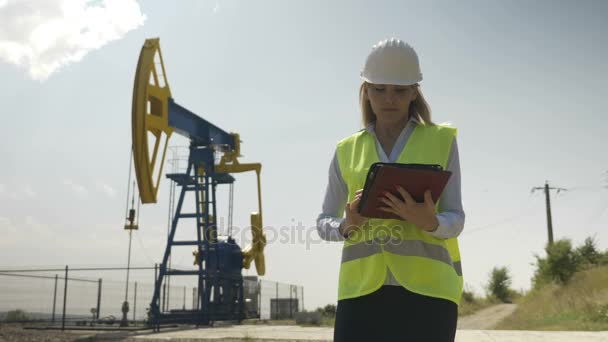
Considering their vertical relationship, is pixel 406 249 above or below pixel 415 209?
below

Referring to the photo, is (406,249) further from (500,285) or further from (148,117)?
(500,285)

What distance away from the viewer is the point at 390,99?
193 cm

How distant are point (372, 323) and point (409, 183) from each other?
0.44 metres

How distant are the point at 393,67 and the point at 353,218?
1.72ft

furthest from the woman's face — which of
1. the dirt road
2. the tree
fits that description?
the tree

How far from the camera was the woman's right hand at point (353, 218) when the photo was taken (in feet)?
5.84

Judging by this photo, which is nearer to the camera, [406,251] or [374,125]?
[406,251]

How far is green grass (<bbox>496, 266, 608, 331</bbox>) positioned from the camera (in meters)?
12.8

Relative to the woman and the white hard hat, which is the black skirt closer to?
the woman

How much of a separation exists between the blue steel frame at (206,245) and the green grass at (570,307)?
969 cm

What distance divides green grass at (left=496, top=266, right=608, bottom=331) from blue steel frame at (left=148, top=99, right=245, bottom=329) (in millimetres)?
9687

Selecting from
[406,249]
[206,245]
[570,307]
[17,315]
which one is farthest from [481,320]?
[406,249]

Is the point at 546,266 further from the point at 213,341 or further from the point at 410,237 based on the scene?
the point at 410,237

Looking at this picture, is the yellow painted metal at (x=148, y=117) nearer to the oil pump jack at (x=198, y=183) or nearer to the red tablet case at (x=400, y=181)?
Result: the oil pump jack at (x=198, y=183)
